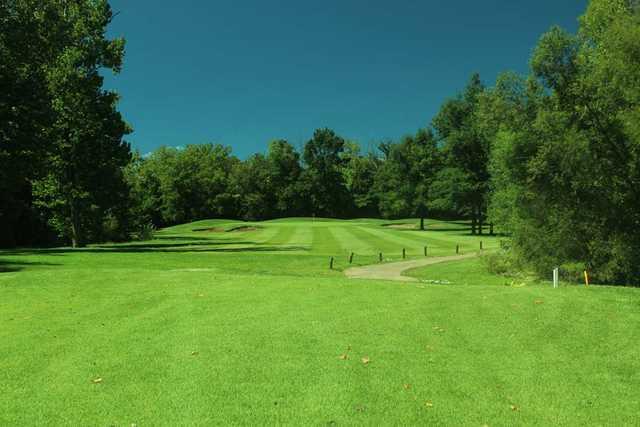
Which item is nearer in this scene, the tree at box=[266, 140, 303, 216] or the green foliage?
the green foliage

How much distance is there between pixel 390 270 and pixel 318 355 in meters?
17.2

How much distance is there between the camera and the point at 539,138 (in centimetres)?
2242

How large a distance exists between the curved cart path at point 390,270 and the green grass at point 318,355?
8215mm

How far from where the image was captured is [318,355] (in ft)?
24.2

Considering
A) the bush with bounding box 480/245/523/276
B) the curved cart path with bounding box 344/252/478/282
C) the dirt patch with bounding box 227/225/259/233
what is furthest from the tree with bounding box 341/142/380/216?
the bush with bounding box 480/245/523/276

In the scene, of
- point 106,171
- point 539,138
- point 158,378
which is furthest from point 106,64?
point 158,378

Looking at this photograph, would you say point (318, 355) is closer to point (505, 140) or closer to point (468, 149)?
point (505, 140)

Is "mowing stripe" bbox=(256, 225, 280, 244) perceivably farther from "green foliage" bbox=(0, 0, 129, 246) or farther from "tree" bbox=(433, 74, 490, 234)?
"tree" bbox=(433, 74, 490, 234)

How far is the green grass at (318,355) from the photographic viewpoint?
5.60 m

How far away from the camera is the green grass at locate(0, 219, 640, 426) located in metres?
5.60

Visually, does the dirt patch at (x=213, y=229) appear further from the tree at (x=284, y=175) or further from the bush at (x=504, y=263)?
the bush at (x=504, y=263)

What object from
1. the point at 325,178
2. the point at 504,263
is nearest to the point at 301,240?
the point at 504,263

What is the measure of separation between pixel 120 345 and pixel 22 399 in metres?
2.06

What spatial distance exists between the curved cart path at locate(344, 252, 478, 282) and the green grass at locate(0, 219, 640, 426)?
27.0 ft
